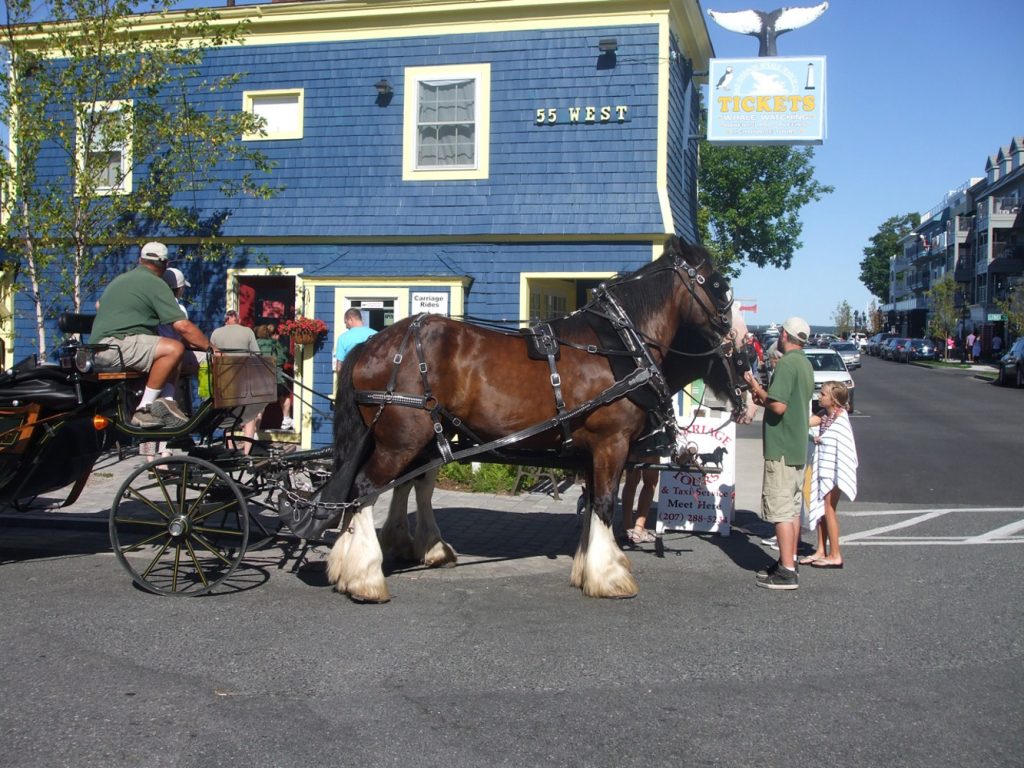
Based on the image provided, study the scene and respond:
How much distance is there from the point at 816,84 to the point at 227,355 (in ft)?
36.1

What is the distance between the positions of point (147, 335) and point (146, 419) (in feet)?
1.99

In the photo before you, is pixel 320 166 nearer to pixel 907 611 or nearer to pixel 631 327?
pixel 631 327

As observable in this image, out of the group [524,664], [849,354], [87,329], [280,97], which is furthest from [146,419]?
[849,354]

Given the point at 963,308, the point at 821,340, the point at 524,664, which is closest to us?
the point at 524,664

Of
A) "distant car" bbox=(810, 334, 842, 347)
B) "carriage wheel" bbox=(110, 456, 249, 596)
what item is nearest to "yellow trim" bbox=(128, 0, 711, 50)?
"distant car" bbox=(810, 334, 842, 347)

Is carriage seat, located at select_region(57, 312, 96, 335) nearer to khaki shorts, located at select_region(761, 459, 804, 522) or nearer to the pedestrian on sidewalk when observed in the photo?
the pedestrian on sidewalk

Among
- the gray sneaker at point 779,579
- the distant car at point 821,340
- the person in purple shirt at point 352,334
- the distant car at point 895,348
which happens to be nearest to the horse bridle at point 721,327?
the gray sneaker at point 779,579

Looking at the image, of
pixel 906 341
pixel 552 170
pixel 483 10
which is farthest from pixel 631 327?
pixel 906 341

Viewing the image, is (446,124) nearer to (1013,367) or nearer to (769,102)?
(769,102)

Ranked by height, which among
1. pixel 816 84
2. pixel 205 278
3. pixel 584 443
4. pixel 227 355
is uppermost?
pixel 816 84

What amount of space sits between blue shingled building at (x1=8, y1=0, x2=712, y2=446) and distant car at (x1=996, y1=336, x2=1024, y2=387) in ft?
78.4

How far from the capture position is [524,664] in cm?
529

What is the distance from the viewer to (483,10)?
537 inches

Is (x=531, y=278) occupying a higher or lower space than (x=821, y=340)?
higher
